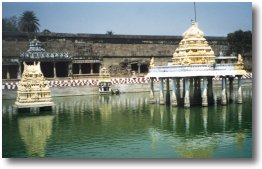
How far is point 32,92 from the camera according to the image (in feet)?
55.9

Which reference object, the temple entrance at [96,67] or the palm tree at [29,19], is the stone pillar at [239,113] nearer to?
the palm tree at [29,19]

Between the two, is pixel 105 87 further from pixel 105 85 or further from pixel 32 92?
pixel 32 92

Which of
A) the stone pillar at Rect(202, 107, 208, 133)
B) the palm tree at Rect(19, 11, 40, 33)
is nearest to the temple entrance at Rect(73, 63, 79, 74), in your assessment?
the palm tree at Rect(19, 11, 40, 33)

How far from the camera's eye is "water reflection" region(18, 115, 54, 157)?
1115 cm

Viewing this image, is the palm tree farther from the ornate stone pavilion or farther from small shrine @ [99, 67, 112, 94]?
small shrine @ [99, 67, 112, 94]

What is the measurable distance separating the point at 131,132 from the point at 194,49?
625 centimetres

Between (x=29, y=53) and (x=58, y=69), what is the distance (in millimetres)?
2366

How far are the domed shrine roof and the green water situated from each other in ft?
5.94

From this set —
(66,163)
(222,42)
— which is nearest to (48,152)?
(66,163)

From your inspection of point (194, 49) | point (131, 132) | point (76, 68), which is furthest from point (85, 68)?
point (131, 132)

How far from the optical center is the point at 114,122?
48.3ft

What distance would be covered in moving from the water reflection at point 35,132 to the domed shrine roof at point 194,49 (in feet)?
18.2

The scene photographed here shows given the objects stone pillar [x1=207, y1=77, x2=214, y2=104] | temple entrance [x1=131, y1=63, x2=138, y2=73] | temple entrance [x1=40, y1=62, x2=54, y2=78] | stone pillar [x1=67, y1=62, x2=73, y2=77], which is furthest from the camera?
temple entrance [x1=131, y1=63, x2=138, y2=73]

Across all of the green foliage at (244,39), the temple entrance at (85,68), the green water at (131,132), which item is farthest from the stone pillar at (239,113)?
the temple entrance at (85,68)
